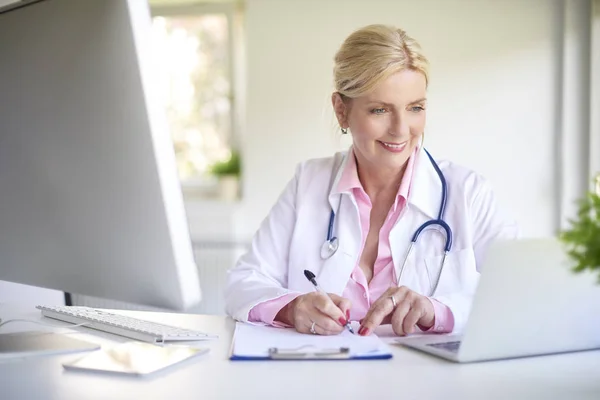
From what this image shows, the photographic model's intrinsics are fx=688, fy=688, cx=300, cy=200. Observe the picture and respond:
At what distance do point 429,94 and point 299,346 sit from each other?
9.56ft

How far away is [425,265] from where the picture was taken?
62.5 inches

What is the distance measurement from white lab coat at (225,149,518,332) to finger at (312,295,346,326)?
7.8 inches

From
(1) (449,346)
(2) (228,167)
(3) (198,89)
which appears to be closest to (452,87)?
(2) (228,167)

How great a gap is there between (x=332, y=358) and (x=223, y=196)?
133 inches

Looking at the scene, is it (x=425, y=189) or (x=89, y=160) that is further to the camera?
(x=425, y=189)

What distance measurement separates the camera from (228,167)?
445 centimetres

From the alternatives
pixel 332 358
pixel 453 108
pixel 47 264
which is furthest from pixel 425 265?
pixel 453 108

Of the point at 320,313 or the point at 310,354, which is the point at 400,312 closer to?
the point at 320,313

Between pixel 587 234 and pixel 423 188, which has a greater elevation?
pixel 423 188

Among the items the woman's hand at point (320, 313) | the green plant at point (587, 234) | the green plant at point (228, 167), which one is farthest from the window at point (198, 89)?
the green plant at point (587, 234)

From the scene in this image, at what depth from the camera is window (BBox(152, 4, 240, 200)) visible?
178 inches

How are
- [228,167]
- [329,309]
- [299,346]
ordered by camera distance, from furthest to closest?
[228,167], [329,309], [299,346]

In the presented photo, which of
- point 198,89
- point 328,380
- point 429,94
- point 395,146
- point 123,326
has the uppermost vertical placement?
point 198,89

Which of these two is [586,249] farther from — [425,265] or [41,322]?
[41,322]
